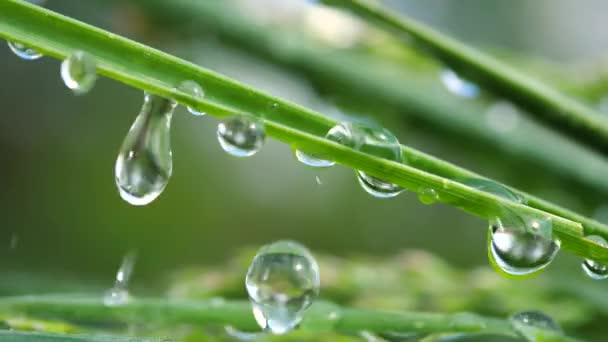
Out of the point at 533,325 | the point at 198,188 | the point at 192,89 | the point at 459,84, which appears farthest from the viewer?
the point at 198,188

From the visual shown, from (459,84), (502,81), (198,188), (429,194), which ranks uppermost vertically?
(198,188)

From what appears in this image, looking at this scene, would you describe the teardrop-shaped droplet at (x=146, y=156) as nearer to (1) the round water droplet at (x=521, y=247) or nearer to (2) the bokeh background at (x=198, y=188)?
(1) the round water droplet at (x=521, y=247)

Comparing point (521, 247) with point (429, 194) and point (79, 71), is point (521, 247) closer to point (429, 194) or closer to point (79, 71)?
point (429, 194)


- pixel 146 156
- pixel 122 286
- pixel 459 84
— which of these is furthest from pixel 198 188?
pixel 146 156

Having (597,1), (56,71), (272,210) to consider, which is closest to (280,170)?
(272,210)

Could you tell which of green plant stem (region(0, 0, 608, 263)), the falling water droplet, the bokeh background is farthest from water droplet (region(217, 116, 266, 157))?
the bokeh background

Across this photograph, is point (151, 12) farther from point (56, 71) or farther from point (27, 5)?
point (56, 71)

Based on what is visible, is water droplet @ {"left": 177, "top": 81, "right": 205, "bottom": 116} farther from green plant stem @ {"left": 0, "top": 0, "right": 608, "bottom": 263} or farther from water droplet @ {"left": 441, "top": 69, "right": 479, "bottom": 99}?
water droplet @ {"left": 441, "top": 69, "right": 479, "bottom": 99}
